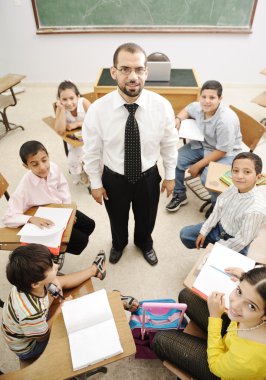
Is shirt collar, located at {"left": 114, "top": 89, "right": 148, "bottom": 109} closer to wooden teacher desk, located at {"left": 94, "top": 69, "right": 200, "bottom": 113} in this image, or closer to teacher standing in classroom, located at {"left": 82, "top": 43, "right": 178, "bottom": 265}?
teacher standing in classroom, located at {"left": 82, "top": 43, "right": 178, "bottom": 265}

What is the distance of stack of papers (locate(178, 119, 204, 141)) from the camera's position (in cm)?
262

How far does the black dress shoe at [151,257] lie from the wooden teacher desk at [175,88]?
168 centimetres

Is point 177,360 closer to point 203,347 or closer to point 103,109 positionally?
point 203,347

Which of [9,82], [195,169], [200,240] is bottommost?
[200,240]

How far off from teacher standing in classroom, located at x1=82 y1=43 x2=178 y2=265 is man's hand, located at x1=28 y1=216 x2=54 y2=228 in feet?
1.22

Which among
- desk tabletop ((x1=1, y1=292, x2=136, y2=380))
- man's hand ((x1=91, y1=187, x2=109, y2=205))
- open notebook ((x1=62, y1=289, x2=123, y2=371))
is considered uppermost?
man's hand ((x1=91, y1=187, x2=109, y2=205))

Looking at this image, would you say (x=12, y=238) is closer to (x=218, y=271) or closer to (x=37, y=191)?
(x=37, y=191)

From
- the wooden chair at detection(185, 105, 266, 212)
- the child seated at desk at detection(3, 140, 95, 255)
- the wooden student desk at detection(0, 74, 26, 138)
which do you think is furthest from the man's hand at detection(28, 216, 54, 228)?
the wooden student desk at detection(0, 74, 26, 138)

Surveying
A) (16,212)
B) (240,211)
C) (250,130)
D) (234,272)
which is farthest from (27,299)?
(250,130)

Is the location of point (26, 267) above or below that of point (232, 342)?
above

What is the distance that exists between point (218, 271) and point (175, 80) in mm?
2356

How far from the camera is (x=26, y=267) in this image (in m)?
1.31

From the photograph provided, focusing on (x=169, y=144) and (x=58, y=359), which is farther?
(x=169, y=144)

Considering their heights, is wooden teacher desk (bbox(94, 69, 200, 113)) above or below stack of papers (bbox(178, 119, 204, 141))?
above
